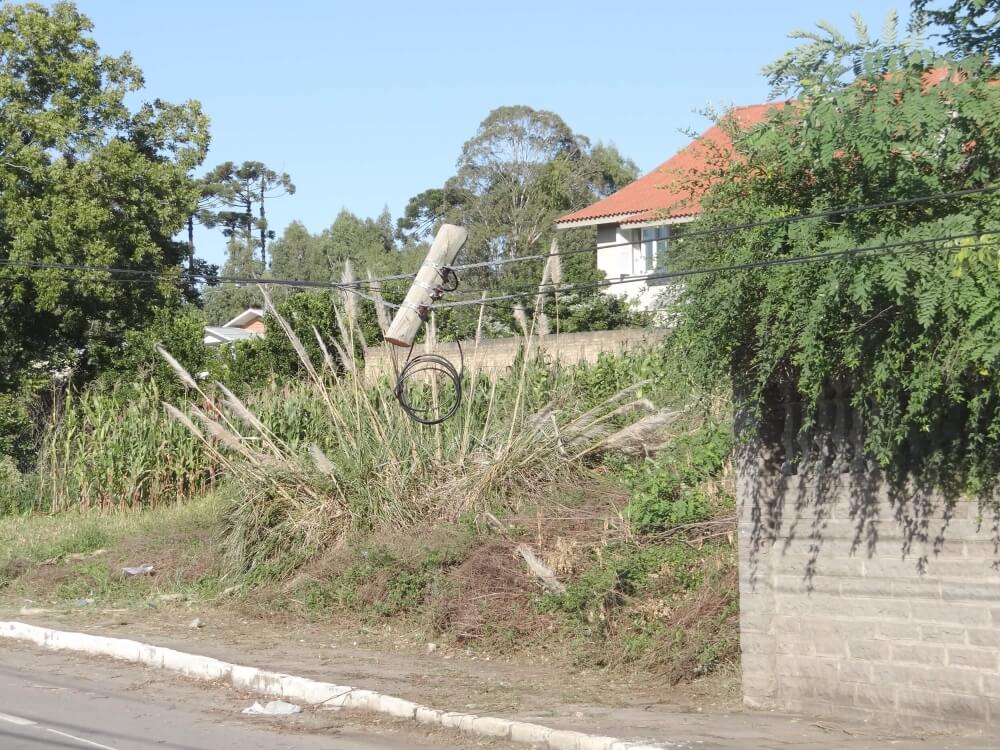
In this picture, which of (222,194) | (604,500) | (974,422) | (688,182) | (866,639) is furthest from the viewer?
(222,194)

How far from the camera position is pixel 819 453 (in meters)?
8.45

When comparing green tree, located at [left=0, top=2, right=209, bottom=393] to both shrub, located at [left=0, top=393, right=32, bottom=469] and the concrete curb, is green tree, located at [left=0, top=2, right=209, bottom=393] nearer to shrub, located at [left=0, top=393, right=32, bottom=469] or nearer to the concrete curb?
shrub, located at [left=0, top=393, right=32, bottom=469]

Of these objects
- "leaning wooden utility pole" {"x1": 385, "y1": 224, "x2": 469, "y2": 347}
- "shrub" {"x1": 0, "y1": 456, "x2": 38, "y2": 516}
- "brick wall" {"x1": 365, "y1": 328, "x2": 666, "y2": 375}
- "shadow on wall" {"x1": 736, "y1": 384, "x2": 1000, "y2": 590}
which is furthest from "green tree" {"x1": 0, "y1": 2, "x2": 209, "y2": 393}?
"shadow on wall" {"x1": 736, "y1": 384, "x2": 1000, "y2": 590}

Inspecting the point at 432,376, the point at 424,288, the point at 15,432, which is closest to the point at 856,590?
the point at 424,288

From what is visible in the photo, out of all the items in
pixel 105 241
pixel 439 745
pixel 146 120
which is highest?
pixel 146 120

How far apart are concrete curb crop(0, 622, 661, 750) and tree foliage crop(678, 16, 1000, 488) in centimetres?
268

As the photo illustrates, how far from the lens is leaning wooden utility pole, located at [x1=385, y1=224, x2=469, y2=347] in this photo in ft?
35.2

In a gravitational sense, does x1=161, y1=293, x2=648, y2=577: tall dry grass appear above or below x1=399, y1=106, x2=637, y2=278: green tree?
below

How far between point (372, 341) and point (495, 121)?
22.8m

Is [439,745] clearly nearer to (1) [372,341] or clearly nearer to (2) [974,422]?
(2) [974,422]

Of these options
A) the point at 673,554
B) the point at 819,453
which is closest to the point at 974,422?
the point at 819,453

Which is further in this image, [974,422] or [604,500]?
[604,500]

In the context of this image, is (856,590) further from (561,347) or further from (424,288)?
(561,347)

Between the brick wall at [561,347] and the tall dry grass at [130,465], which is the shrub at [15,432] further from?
the brick wall at [561,347]
